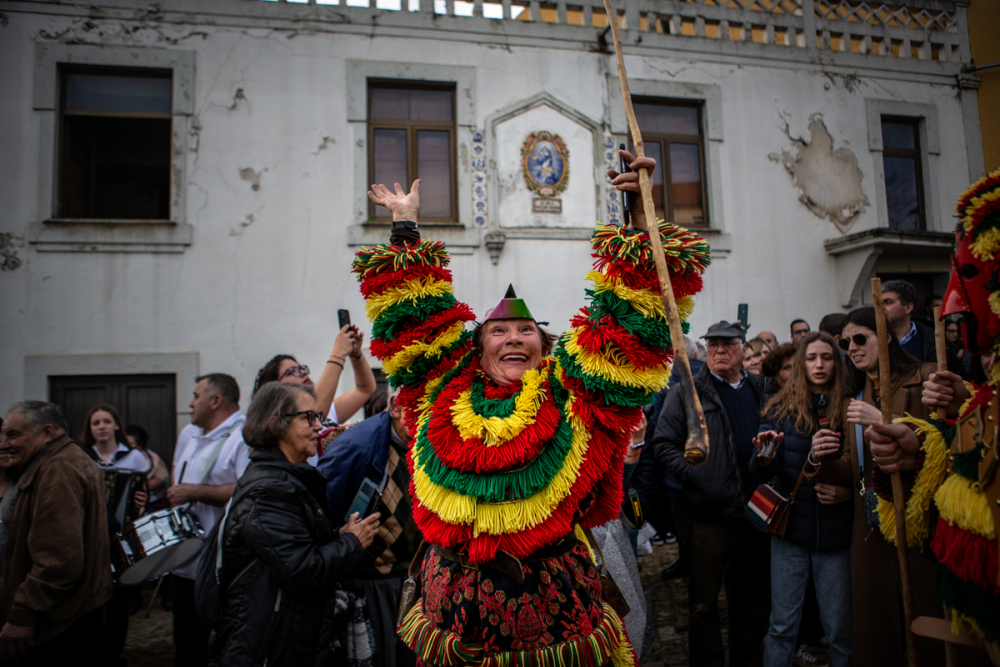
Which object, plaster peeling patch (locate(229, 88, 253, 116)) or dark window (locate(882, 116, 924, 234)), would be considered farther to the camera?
dark window (locate(882, 116, 924, 234))

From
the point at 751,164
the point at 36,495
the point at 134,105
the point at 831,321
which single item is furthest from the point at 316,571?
Result: the point at 751,164

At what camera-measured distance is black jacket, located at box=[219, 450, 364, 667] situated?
2.34 meters

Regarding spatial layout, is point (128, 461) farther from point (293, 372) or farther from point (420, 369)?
point (420, 369)

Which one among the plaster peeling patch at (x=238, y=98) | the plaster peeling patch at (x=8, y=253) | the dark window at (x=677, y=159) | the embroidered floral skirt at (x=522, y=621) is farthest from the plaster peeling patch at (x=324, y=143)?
the embroidered floral skirt at (x=522, y=621)

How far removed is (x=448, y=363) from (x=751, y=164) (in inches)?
285

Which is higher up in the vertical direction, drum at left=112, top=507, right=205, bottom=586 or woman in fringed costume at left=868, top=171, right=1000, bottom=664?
woman in fringed costume at left=868, top=171, right=1000, bottom=664

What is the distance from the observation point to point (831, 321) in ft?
14.9

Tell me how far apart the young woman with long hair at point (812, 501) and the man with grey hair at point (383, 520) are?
6.16 ft

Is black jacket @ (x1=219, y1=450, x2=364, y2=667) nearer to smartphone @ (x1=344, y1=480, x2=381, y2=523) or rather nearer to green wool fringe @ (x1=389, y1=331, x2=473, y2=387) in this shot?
smartphone @ (x1=344, y1=480, x2=381, y2=523)

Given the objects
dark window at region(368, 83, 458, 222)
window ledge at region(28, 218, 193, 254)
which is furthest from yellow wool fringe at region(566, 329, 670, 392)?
window ledge at region(28, 218, 193, 254)

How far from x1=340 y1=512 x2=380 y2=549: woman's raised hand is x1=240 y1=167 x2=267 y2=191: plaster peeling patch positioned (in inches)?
216

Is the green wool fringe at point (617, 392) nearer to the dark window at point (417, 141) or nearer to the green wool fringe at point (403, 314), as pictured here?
the green wool fringe at point (403, 314)

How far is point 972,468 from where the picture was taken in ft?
5.90

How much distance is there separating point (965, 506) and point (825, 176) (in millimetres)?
7769
